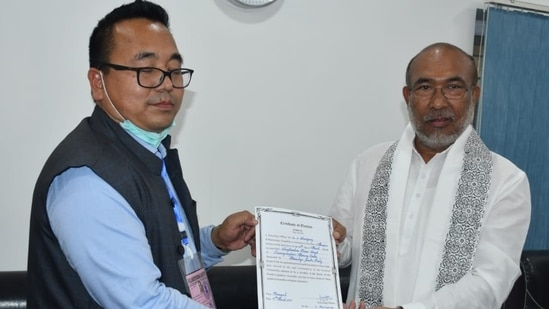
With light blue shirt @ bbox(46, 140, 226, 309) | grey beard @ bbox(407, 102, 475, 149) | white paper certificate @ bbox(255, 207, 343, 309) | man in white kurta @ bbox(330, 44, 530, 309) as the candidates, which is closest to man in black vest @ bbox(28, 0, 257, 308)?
light blue shirt @ bbox(46, 140, 226, 309)

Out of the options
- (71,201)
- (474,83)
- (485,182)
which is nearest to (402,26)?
(474,83)

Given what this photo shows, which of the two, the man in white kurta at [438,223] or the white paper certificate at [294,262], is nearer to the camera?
the white paper certificate at [294,262]

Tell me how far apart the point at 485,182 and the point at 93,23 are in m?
1.99

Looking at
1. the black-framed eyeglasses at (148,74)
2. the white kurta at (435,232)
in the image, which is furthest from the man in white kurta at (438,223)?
the black-framed eyeglasses at (148,74)

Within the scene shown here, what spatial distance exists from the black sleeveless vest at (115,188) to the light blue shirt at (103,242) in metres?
0.04

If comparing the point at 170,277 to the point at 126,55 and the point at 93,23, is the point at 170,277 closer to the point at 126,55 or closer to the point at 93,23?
the point at 126,55

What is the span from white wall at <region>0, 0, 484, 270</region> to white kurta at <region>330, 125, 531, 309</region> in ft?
2.57

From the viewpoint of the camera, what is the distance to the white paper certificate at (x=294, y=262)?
6.48 ft

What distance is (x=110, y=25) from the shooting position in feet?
5.82

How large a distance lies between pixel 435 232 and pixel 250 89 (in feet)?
4.40

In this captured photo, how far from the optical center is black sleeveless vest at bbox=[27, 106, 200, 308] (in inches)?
63.1

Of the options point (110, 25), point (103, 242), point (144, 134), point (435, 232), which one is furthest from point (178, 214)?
point (435, 232)

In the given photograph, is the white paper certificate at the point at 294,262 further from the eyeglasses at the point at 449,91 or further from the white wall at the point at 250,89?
the white wall at the point at 250,89

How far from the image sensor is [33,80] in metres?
2.88
